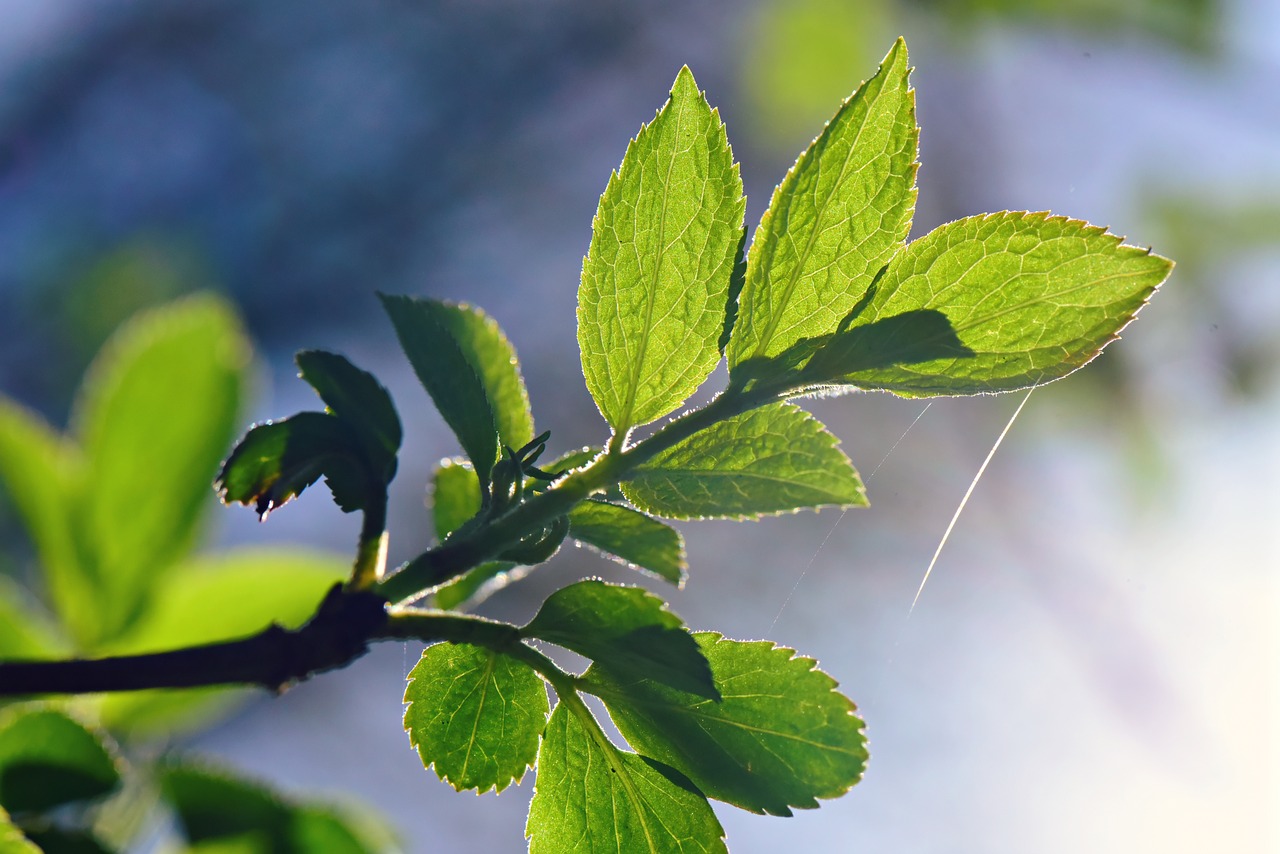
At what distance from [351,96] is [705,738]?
4.92 metres

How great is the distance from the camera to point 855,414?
2814 mm

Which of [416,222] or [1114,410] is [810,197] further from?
[416,222]

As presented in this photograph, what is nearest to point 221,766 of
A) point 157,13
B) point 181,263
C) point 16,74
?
point 181,263

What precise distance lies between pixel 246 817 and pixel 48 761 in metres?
0.16

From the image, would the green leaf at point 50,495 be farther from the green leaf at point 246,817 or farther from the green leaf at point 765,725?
the green leaf at point 765,725

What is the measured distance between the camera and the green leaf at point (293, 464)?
479mm

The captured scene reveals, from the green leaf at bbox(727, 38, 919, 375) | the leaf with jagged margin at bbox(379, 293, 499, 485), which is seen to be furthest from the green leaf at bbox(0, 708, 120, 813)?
the green leaf at bbox(727, 38, 919, 375)

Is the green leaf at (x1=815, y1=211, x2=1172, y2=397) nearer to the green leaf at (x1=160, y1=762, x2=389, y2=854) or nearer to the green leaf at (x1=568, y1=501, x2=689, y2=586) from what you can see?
the green leaf at (x1=568, y1=501, x2=689, y2=586)

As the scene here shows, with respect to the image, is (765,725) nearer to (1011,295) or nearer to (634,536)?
(634,536)

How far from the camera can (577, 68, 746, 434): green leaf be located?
0.45m

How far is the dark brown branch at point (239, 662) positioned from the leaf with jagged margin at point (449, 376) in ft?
0.27

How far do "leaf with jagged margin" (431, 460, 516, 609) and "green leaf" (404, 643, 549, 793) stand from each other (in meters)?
0.08

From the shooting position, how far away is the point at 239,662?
0.42 m

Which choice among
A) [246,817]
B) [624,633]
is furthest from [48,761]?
[624,633]
